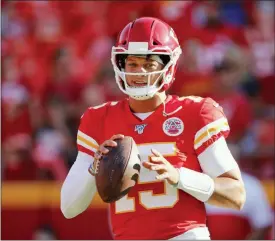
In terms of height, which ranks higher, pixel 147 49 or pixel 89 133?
pixel 147 49

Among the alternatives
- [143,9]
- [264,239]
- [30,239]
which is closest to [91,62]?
[143,9]

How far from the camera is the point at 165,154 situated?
12.0 ft

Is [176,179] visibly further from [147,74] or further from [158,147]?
[147,74]

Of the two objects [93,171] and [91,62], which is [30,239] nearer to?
[91,62]

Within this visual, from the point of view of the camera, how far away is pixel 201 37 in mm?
8422

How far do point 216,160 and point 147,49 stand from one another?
0.57m

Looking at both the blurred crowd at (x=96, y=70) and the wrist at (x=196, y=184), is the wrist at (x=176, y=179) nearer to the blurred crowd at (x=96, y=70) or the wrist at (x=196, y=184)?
the wrist at (x=196, y=184)

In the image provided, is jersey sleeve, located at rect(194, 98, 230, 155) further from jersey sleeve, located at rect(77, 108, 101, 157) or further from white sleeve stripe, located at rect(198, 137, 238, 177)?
jersey sleeve, located at rect(77, 108, 101, 157)

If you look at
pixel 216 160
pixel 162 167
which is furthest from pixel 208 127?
pixel 162 167

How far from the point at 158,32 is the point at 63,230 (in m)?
3.95

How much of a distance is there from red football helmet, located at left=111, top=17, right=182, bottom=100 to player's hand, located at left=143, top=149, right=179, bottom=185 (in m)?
0.36

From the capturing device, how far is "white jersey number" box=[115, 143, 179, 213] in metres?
3.60

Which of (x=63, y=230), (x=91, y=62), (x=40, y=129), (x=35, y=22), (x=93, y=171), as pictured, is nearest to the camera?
(x=93, y=171)

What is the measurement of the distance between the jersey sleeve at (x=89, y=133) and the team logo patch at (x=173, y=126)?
1.07 feet
